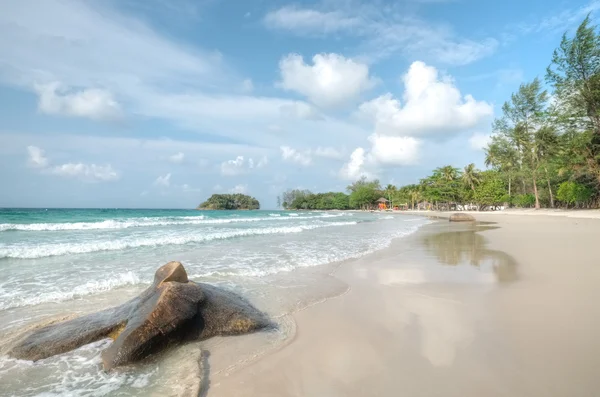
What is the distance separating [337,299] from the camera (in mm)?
5754

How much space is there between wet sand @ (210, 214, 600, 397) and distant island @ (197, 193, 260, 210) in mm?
124886

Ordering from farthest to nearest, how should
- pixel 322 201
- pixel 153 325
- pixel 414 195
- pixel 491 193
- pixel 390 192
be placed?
pixel 322 201, pixel 390 192, pixel 414 195, pixel 491 193, pixel 153 325

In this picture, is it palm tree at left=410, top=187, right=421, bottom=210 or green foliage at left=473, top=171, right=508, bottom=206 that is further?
palm tree at left=410, top=187, right=421, bottom=210

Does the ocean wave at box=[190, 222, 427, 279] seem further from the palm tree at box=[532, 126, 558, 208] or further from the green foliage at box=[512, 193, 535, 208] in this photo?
the green foliage at box=[512, 193, 535, 208]

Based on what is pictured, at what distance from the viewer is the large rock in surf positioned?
3.46 m

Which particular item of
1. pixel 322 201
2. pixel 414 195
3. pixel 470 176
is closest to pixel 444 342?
pixel 470 176

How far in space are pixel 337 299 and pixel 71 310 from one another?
470 centimetres

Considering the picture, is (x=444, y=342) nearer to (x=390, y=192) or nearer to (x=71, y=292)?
(x=71, y=292)

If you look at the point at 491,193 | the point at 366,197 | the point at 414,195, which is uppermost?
the point at 366,197

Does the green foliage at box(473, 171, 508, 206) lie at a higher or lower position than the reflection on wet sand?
higher

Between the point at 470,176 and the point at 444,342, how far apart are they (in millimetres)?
69076

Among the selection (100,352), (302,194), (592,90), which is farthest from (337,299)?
(302,194)

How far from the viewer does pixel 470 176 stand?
63.6 m

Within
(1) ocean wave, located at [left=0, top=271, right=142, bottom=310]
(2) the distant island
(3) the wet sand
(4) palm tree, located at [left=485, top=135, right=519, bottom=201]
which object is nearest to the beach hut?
(4) palm tree, located at [left=485, top=135, right=519, bottom=201]
